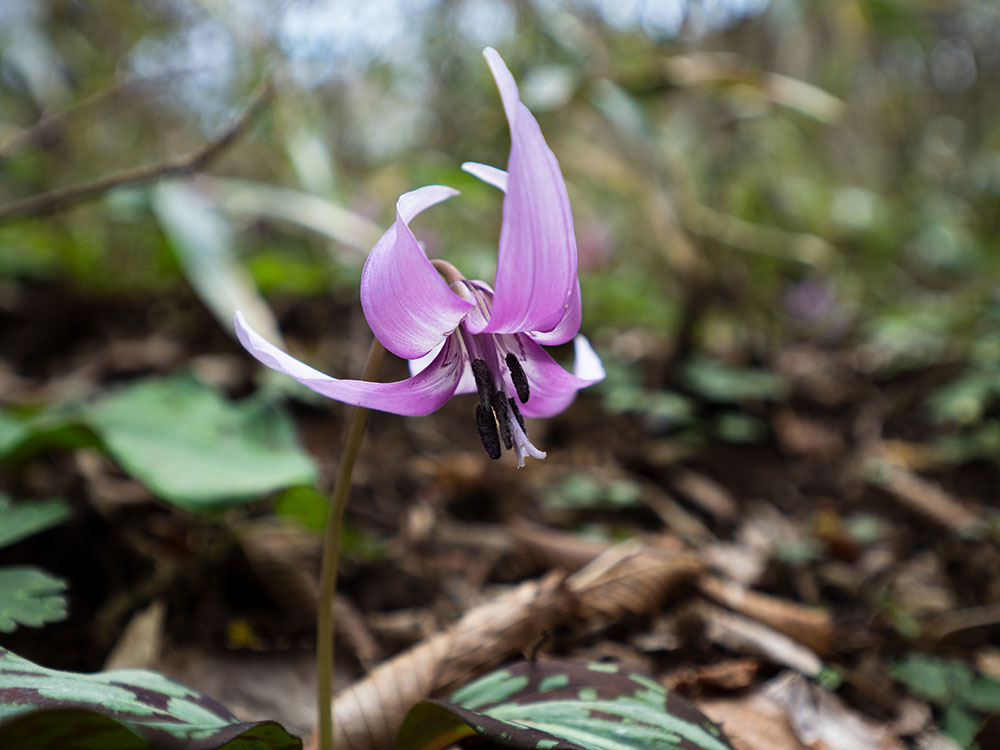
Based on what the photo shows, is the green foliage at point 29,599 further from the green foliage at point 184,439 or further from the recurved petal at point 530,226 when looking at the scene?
the recurved petal at point 530,226

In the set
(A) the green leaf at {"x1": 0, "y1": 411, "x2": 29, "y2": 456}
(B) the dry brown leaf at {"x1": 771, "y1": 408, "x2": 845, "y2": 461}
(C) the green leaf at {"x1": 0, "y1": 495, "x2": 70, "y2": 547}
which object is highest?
(A) the green leaf at {"x1": 0, "y1": 411, "x2": 29, "y2": 456}

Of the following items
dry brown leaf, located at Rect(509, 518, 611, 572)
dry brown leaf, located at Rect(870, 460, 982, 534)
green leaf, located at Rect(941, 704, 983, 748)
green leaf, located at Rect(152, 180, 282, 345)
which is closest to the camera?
green leaf, located at Rect(941, 704, 983, 748)

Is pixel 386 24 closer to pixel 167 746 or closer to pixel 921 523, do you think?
pixel 921 523

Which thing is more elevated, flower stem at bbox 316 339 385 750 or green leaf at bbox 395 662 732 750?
flower stem at bbox 316 339 385 750

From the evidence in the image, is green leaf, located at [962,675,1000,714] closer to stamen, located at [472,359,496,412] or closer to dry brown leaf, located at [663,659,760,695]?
dry brown leaf, located at [663,659,760,695]

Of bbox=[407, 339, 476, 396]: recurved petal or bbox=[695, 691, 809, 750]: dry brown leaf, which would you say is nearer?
bbox=[407, 339, 476, 396]: recurved petal

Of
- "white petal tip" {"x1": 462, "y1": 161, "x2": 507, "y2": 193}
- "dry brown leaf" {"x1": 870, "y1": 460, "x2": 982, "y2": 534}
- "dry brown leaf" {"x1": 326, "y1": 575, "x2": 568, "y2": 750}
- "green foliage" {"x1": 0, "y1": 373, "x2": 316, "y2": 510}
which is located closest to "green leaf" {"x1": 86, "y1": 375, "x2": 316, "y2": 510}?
"green foliage" {"x1": 0, "y1": 373, "x2": 316, "y2": 510}

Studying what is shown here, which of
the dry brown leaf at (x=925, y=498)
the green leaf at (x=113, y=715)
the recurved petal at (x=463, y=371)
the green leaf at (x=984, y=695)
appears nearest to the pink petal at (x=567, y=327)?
the recurved petal at (x=463, y=371)
